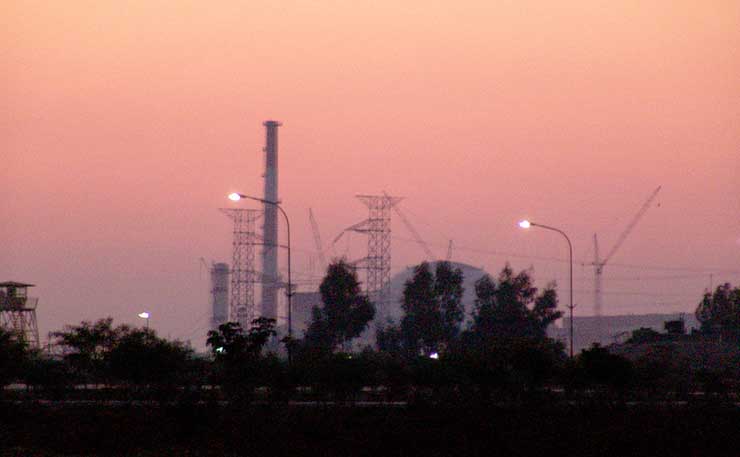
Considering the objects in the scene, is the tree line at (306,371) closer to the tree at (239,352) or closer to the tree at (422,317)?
the tree at (239,352)

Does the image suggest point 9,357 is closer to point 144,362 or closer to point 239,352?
point 144,362

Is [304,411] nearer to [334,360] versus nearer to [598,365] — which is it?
[334,360]

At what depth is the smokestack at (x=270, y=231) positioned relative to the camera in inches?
6727

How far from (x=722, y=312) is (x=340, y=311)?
4699cm

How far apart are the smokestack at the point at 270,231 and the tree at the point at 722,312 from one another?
63530mm

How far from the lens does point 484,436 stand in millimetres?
39125

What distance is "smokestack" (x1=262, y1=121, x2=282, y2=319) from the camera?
170875 mm

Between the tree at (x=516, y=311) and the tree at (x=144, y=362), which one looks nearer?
the tree at (x=144, y=362)

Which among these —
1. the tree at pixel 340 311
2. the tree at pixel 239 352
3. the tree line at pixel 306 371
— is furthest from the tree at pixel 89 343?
the tree at pixel 340 311

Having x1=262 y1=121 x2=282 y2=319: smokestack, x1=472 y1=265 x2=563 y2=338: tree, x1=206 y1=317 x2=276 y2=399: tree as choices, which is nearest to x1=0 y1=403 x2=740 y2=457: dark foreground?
x1=206 y1=317 x2=276 y2=399: tree

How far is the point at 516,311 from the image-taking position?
109938mm

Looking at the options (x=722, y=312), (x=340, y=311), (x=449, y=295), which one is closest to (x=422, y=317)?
(x=449, y=295)

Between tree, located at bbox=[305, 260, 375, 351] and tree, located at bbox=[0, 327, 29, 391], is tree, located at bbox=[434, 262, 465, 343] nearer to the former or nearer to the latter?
tree, located at bbox=[305, 260, 375, 351]

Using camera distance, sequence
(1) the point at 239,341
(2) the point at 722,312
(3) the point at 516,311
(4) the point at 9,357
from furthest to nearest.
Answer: (2) the point at 722,312, (3) the point at 516,311, (4) the point at 9,357, (1) the point at 239,341
